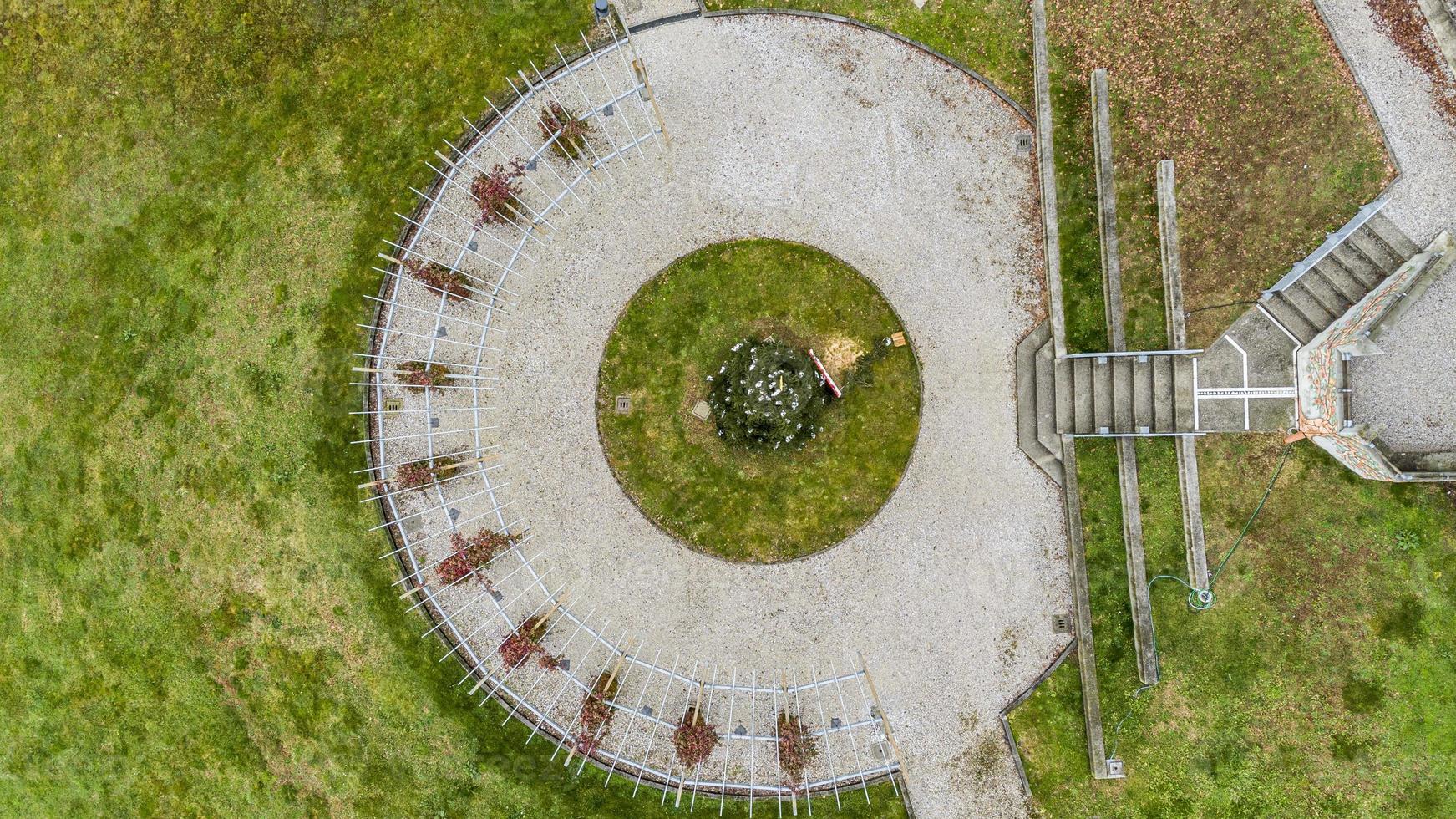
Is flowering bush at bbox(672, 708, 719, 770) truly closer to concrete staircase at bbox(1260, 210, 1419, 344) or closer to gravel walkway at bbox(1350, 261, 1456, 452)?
concrete staircase at bbox(1260, 210, 1419, 344)

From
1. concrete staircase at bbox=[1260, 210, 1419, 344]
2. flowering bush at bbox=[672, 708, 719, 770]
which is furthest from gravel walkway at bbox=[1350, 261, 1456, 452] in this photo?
flowering bush at bbox=[672, 708, 719, 770]

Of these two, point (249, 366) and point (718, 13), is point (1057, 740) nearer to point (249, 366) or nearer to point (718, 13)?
point (718, 13)

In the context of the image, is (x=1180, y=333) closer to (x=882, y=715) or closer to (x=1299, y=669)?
(x=1299, y=669)

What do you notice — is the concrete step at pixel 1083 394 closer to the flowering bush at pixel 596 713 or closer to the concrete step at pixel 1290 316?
the concrete step at pixel 1290 316

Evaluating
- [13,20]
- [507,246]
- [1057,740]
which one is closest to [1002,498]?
[1057,740]

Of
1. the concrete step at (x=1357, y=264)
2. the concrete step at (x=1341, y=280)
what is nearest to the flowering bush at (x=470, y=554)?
the concrete step at (x=1341, y=280)
